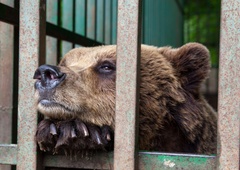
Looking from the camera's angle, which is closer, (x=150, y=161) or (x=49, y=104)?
(x=150, y=161)

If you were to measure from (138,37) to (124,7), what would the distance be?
0.14 m

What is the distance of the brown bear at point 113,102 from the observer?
2.03m

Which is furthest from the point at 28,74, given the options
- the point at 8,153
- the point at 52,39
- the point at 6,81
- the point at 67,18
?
the point at 67,18

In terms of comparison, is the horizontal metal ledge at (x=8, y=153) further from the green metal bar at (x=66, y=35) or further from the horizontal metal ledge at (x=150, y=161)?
the green metal bar at (x=66, y=35)

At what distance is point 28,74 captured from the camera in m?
1.92

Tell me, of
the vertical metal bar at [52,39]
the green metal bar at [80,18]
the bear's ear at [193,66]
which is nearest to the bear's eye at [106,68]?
the bear's ear at [193,66]

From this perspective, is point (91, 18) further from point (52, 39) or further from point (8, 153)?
point (8, 153)

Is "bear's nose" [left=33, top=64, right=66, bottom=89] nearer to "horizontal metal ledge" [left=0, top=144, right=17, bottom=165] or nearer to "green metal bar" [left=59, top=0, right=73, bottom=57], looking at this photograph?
"horizontal metal ledge" [left=0, top=144, right=17, bottom=165]

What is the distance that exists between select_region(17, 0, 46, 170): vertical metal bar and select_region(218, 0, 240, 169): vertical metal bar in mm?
850

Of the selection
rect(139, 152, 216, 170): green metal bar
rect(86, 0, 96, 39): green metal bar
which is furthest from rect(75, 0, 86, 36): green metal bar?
rect(139, 152, 216, 170): green metal bar

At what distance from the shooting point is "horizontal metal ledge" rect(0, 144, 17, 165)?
1962 mm

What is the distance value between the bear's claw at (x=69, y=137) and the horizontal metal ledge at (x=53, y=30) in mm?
679

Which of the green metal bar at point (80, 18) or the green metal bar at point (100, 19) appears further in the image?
the green metal bar at point (100, 19)

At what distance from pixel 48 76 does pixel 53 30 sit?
3.27ft
